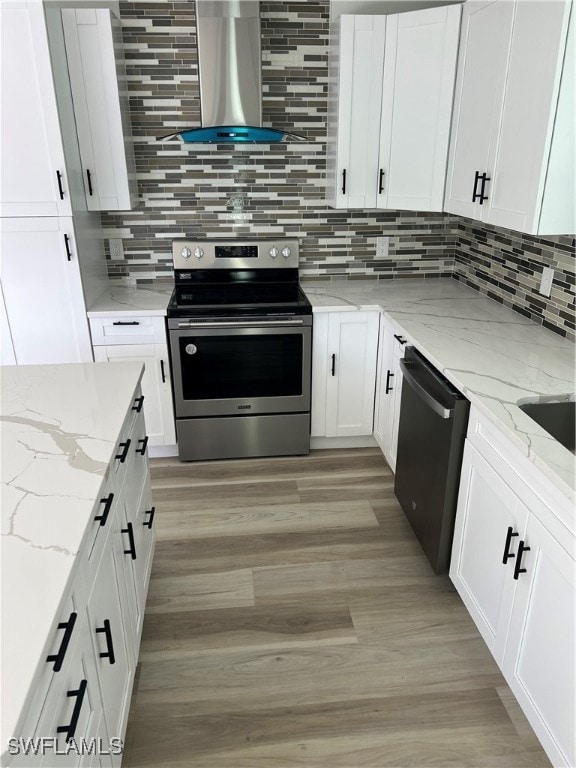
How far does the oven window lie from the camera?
113 inches

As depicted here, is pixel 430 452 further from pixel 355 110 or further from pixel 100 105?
pixel 100 105

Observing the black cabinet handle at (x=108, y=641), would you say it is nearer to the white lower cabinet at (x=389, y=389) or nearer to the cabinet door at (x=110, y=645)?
the cabinet door at (x=110, y=645)

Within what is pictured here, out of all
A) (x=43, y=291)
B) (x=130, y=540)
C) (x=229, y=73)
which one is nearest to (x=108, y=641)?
(x=130, y=540)

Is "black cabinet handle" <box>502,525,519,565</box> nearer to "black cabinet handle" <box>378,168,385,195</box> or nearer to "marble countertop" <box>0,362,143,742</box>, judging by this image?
"marble countertop" <box>0,362,143,742</box>

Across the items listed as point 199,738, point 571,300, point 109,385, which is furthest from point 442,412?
point 199,738

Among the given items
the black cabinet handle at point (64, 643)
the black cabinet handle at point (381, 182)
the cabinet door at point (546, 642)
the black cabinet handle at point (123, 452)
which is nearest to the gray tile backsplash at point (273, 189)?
the black cabinet handle at point (381, 182)

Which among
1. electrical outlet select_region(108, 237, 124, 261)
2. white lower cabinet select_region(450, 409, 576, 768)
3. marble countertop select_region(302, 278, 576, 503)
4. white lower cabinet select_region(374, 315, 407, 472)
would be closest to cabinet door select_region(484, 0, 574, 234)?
marble countertop select_region(302, 278, 576, 503)

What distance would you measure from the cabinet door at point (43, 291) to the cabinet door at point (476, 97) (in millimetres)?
1896

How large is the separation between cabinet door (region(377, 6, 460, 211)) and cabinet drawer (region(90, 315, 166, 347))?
141 centimetres

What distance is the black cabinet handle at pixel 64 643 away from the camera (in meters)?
0.91

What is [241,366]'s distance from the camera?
9.62ft

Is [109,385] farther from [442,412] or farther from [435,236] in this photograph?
[435,236]

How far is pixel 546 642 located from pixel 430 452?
0.84 meters

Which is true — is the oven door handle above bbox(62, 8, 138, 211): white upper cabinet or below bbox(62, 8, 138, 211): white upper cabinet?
below
